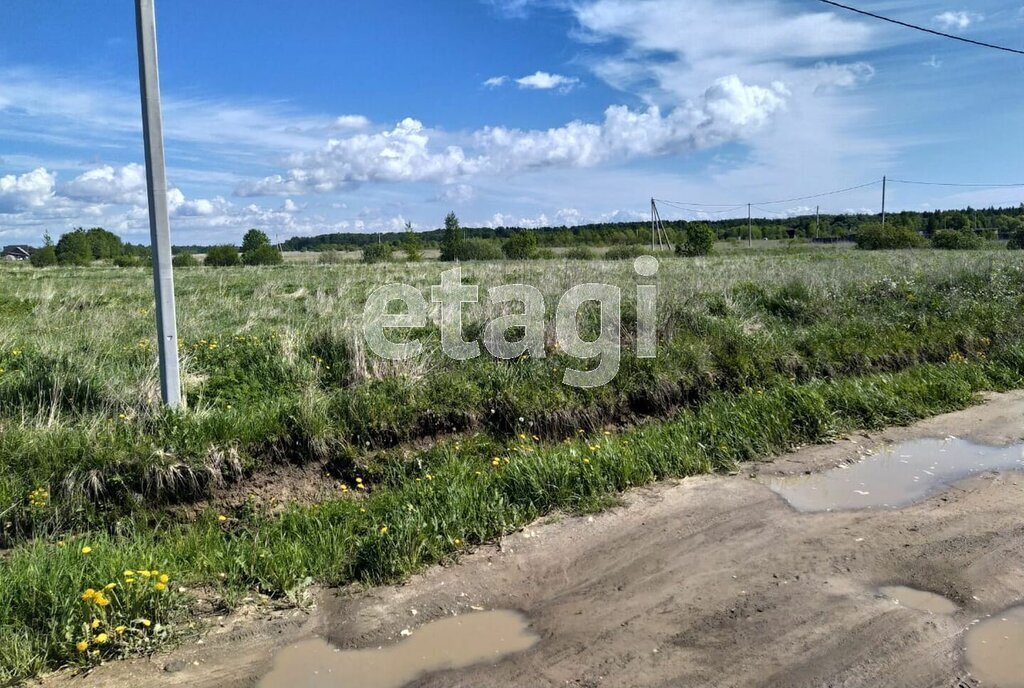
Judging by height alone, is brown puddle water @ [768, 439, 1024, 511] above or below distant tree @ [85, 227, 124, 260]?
below

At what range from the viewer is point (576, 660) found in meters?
3.50

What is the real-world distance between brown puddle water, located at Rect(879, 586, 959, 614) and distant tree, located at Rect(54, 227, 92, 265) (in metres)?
63.1

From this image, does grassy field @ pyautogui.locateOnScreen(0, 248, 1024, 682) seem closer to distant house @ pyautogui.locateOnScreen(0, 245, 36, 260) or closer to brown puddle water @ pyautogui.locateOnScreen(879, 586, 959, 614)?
brown puddle water @ pyautogui.locateOnScreen(879, 586, 959, 614)

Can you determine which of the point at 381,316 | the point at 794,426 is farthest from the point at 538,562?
the point at 381,316

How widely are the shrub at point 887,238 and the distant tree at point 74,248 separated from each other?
202ft

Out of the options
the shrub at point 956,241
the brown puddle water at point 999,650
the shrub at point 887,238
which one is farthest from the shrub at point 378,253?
the brown puddle water at point 999,650

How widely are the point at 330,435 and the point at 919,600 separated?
4.86 metres

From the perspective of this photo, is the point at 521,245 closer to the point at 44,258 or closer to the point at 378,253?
the point at 378,253

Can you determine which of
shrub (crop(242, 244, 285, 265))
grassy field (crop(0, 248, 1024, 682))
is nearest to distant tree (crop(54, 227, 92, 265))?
shrub (crop(242, 244, 285, 265))

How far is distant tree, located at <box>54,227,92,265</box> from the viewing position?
193 ft

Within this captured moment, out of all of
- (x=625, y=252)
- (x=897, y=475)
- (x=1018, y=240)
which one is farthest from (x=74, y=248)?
(x=1018, y=240)

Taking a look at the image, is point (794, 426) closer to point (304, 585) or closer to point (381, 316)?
point (304, 585)

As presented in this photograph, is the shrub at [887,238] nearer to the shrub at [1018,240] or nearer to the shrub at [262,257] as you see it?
the shrub at [1018,240]

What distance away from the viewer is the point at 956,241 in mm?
50875
